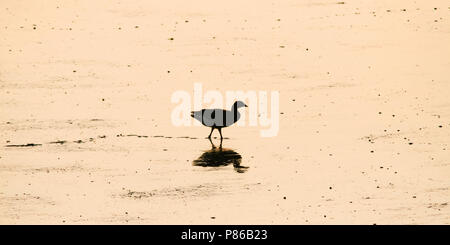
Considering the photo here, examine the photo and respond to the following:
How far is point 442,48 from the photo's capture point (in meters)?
6.15

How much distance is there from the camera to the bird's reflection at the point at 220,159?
179 inches

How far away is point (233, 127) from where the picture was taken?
5.06 meters

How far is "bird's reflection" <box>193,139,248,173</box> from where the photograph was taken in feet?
14.9

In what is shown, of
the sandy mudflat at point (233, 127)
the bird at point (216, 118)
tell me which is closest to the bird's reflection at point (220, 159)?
the sandy mudflat at point (233, 127)

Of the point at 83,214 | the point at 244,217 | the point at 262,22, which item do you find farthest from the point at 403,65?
the point at 83,214

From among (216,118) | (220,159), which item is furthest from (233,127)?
(220,159)

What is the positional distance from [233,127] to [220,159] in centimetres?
50

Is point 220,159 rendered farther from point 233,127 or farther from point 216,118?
point 233,127

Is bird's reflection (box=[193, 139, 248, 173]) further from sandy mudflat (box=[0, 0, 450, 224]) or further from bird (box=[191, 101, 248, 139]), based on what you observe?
bird (box=[191, 101, 248, 139])

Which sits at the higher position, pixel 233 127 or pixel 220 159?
pixel 233 127

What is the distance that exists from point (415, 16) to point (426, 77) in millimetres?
1120

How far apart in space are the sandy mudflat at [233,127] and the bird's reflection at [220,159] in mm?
13

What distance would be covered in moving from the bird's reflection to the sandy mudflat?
1cm

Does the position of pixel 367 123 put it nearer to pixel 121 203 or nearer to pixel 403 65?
pixel 403 65
